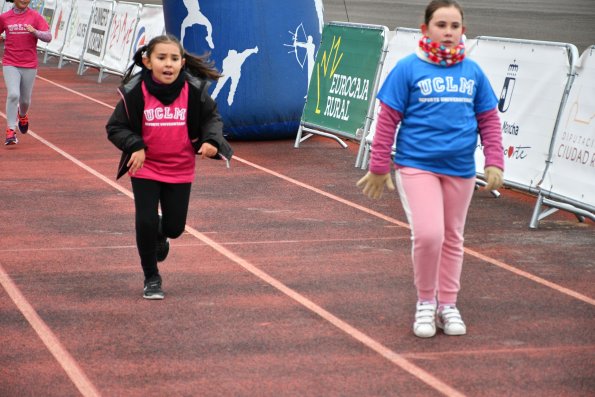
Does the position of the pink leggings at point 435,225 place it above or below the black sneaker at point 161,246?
above

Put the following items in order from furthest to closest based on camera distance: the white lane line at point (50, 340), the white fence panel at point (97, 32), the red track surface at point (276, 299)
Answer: the white fence panel at point (97, 32) < the red track surface at point (276, 299) < the white lane line at point (50, 340)

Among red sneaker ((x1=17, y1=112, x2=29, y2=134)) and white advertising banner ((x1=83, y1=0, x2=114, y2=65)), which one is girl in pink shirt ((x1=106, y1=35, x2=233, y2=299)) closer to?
red sneaker ((x1=17, y1=112, x2=29, y2=134))

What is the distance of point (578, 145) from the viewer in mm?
9859

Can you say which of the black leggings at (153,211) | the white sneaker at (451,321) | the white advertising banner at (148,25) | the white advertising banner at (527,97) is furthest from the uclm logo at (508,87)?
the white advertising banner at (148,25)

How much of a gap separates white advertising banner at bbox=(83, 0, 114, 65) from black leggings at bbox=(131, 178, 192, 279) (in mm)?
17550

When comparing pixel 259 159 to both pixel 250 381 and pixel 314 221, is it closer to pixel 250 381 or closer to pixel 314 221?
pixel 314 221

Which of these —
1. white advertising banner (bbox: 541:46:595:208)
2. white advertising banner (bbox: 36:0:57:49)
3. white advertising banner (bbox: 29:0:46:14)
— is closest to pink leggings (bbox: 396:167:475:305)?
white advertising banner (bbox: 541:46:595:208)

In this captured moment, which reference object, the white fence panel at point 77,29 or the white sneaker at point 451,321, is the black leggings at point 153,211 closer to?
the white sneaker at point 451,321

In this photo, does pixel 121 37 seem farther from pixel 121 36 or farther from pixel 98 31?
pixel 98 31

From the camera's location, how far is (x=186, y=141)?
24.1 ft

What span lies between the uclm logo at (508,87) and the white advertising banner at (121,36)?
1304 cm

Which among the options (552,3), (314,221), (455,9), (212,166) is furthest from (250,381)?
(552,3)

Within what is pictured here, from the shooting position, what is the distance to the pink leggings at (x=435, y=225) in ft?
21.1

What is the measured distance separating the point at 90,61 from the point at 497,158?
19858 mm
